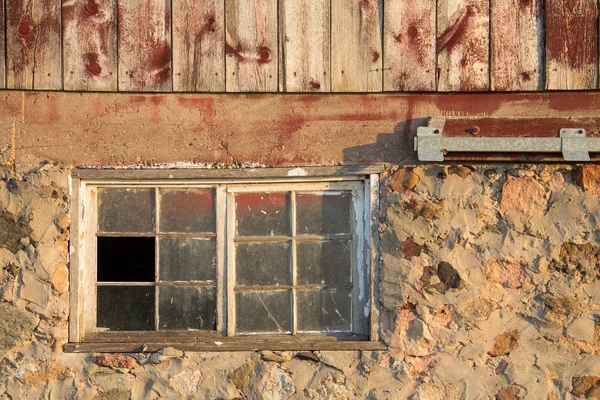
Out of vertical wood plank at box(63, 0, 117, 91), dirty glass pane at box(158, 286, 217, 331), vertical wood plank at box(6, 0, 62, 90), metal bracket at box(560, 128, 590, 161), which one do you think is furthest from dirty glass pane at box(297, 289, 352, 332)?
vertical wood plank at box(6, 0, 62, 90)

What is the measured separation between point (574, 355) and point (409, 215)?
3.39 ft

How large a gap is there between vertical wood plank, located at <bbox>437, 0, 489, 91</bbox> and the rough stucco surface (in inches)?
16.6

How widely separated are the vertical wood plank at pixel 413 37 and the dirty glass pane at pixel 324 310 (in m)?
1.12

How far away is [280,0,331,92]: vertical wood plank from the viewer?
12.6 ft

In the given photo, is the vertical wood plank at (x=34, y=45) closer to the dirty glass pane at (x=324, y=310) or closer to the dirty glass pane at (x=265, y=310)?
the dirty glass pane at (x=265, y=310)

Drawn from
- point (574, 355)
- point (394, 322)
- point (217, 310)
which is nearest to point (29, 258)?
point (217, 310)

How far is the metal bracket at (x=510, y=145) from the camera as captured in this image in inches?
147

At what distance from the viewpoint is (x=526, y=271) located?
3785 mm

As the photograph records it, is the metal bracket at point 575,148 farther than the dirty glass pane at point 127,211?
No

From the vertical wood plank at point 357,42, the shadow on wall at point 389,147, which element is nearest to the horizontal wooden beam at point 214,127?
the shadow on wall at point 389,147

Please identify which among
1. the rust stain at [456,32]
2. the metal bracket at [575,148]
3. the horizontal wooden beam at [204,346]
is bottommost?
the horizontal wooden beam at [204,346]

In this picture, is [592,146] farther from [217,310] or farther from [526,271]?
[217,310]

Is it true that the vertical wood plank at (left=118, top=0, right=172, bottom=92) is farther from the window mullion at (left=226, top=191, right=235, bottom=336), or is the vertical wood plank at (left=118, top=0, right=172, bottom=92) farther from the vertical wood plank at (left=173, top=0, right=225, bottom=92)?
the window mullion at (left=226, top=191, right=235, bottom=336)

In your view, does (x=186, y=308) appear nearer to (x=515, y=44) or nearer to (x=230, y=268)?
(x=230, y=268)
